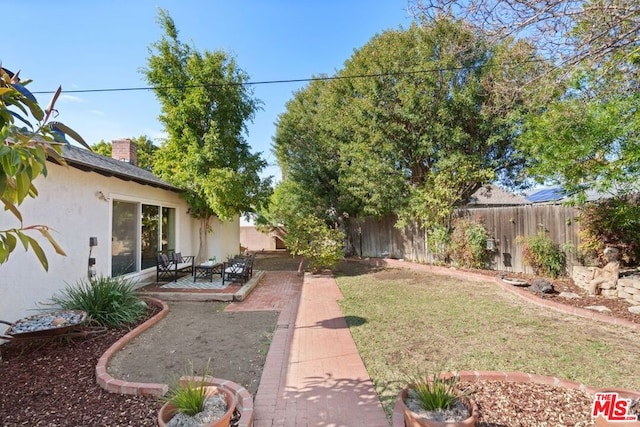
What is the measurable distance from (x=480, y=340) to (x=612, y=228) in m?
5.26

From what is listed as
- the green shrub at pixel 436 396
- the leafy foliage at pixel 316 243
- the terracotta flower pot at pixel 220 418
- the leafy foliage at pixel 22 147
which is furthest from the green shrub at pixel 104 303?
the leafy foliage at pixel 316 243

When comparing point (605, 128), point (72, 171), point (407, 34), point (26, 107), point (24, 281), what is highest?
point (407, 34)

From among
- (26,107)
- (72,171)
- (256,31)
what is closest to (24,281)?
(72,171)

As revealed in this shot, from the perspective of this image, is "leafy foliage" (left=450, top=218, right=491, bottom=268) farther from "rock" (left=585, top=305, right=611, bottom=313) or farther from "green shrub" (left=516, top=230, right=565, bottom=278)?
"rock" (left=585, top=305, right=611, bottom=313)

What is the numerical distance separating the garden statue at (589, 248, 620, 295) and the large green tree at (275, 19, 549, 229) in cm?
444

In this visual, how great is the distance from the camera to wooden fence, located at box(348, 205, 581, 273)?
8.55 meters

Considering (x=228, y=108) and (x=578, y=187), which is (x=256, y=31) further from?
(x=578, y=187)

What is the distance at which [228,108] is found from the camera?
12000 mm

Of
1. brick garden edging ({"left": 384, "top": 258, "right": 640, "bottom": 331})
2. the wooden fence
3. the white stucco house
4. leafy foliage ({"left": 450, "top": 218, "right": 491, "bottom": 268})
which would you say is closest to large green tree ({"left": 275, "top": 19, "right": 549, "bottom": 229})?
leafy foliage ({"left": 450, "top": 218, "right": 491, "bottom": 268})

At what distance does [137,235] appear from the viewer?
927cm

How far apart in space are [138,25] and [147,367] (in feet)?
28.1

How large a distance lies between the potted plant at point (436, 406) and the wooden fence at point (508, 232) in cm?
762

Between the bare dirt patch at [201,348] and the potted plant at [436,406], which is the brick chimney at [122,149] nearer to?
the bare dirt patch at [201,348]

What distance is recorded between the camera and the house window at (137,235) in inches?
330
